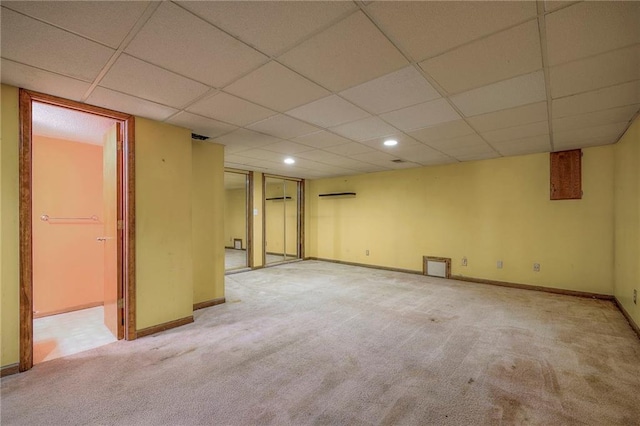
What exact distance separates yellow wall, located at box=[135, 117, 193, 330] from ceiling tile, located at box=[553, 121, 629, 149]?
4.86m

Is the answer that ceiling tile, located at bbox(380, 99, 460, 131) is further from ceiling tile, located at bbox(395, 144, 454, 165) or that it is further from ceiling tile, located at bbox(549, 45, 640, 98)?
ceiling tile, located at bbox(395, 144, 454, 165)

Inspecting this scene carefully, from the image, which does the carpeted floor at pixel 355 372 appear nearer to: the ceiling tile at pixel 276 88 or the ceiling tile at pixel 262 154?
the ceiling tile at pixel 276 88

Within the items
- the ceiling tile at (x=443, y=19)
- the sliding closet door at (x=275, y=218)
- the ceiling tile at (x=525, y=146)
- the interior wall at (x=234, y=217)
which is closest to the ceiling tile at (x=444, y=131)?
the ceiling tile at (x=525, y=146)

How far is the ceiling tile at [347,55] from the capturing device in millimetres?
1689

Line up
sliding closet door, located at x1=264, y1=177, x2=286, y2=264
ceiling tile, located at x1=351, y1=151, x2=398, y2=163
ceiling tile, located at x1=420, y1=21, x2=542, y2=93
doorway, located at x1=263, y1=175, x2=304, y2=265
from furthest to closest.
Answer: sliding closet door, located at x1=264, y1=177, x2=286, y2=264, doorway, located at x1=263, y1=175, x2=304, y2=265, ceiling tile, located at x1=351, y1=151, x2=398, y2=163, ceiling tile, located at x1=420, y1=21, x2=542, y2=93

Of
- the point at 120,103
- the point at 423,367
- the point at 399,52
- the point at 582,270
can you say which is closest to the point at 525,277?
the point at 582,270

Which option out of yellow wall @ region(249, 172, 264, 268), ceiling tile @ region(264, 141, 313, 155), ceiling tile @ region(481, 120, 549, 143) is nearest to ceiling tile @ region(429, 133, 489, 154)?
ceiling tile @ region(481, 120, 549, 143)

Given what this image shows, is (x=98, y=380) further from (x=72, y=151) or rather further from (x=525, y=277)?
(x=525, y=277)

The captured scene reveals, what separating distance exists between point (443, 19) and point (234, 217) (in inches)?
408

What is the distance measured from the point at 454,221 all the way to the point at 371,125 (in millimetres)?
3515

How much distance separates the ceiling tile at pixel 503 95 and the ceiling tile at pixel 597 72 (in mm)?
113

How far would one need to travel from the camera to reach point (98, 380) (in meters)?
2.27

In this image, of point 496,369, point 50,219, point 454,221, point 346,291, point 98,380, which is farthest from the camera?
point 454,221

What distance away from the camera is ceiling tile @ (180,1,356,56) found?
1.47 metres
